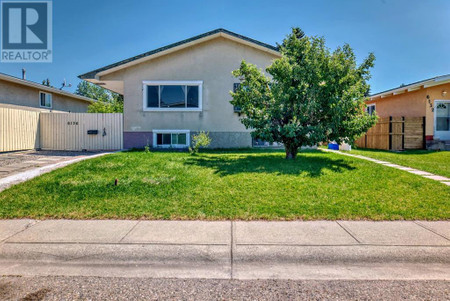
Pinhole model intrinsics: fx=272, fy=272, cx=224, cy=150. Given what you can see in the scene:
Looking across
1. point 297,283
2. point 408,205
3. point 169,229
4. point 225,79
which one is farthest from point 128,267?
point 225,79

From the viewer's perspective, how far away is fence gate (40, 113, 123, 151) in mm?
14742

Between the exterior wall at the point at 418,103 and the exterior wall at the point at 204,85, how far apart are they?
395 inches

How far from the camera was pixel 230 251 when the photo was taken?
12.6ft

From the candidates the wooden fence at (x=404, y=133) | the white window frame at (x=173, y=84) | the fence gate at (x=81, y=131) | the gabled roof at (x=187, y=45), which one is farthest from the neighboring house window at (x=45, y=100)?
the wooden fence at (x=404, y=133)

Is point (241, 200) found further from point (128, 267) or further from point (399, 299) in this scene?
point (399, 299)

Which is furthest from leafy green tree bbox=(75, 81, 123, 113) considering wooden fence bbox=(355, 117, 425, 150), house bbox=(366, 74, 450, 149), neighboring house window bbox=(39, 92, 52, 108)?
house bbox=(366, 74, 450, 149)

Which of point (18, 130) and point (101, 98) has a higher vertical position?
point (101, 98)

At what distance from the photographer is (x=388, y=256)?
377 cm

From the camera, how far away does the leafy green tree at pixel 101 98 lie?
2456 cm

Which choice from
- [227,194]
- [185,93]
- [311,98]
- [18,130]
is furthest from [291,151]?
[18,130]

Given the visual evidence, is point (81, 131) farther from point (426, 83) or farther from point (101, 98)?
point (101, 98)

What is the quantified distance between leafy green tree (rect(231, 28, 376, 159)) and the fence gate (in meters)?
8.18

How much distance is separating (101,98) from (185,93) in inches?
958

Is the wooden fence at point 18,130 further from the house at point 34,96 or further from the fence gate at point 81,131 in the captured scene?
the house at point 34,96
